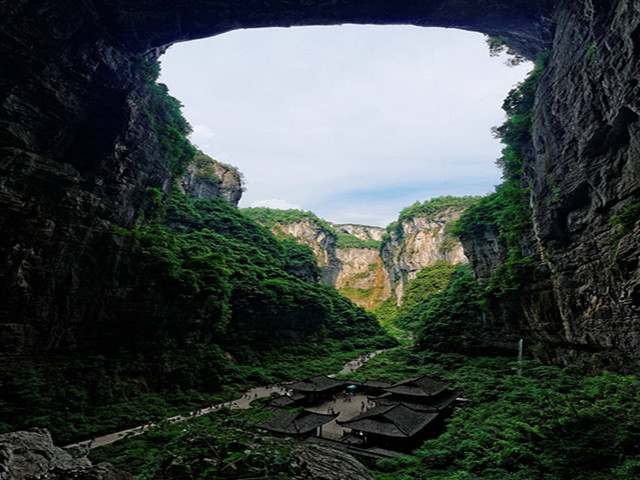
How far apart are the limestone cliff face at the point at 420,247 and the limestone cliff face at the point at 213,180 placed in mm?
45835

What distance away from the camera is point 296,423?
43.0ft

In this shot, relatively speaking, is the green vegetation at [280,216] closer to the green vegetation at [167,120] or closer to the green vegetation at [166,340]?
the green vegetation at [166,340]

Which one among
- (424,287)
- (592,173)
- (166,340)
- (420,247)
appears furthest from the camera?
(420,247)

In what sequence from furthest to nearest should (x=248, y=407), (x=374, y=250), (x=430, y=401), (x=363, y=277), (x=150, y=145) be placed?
(x=374, y=250) < (x=363, y=277) < (x=150, y=145) < (x=248, y=407) < (x=430, y=401)

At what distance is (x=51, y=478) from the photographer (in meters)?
3.91

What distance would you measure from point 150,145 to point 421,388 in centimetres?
2155

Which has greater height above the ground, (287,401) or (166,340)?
(166,340)

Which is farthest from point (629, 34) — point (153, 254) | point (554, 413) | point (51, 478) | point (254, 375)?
point (254, 375)

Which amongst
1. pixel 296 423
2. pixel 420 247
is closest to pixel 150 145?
pixel 296 423

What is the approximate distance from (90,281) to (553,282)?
2391 centimetres

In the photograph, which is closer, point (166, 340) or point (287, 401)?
point (287, 401)

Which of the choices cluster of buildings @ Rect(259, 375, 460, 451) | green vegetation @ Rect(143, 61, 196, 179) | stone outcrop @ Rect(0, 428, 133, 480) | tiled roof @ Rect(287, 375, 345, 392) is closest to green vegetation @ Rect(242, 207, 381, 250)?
green vegetation @ Rect(143, 61, 196, 179)

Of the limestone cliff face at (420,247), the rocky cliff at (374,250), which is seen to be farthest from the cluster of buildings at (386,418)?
the limestone cliff face at (420,247)

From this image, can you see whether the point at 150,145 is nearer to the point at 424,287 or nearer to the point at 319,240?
the point at 424,287
